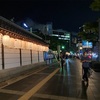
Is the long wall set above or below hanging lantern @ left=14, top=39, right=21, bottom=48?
below

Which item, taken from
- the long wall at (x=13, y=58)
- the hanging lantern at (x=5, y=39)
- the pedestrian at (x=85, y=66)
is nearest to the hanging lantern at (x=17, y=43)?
the long wall at (x=13, y=58)

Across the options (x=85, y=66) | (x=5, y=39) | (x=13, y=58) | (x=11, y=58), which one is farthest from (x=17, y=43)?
(x=85, y=66)

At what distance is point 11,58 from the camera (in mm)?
23203

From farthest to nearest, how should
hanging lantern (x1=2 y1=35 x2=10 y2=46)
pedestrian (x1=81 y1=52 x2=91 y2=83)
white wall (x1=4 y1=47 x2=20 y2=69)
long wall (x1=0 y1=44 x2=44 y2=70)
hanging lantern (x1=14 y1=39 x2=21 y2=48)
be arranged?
hanging lantern (x1=14 y1=39 x2=21 y2=48) → white wall (x1=4 y1=47 x2=20 y2=69) → long wall (x1=0 y1=44 x2=44 y2=70) → hanging lantern (x1=2 y1=35 x2=10 y2=46) → pedestrian (x1=81 y1=52 x2=91 y2=83)

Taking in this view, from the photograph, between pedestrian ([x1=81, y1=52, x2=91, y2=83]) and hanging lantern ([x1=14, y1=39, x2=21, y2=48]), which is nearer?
pedestrian ([x1=81, y1=52, x2=91, y2=83])

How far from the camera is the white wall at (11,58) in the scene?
2141 cm

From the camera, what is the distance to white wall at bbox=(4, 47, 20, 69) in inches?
843

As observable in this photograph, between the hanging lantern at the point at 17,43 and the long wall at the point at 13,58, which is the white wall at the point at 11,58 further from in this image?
the hanging lantern at the point at 17,43

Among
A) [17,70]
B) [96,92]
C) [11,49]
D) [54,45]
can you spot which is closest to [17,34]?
[11,49]

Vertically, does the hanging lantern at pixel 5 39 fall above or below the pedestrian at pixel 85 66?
above

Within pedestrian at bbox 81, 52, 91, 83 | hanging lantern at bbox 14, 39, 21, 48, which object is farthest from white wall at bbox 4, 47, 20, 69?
pedestrian at bbox 81, 52, 91, 83

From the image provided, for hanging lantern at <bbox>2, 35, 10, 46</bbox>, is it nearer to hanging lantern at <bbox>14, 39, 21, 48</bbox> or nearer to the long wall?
the long wall

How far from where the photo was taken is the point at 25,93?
12.7 meters

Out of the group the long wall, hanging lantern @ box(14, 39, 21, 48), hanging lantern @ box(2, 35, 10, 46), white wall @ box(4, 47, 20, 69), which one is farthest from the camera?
hanging lantern @ box(14, 39, 21, 48)
